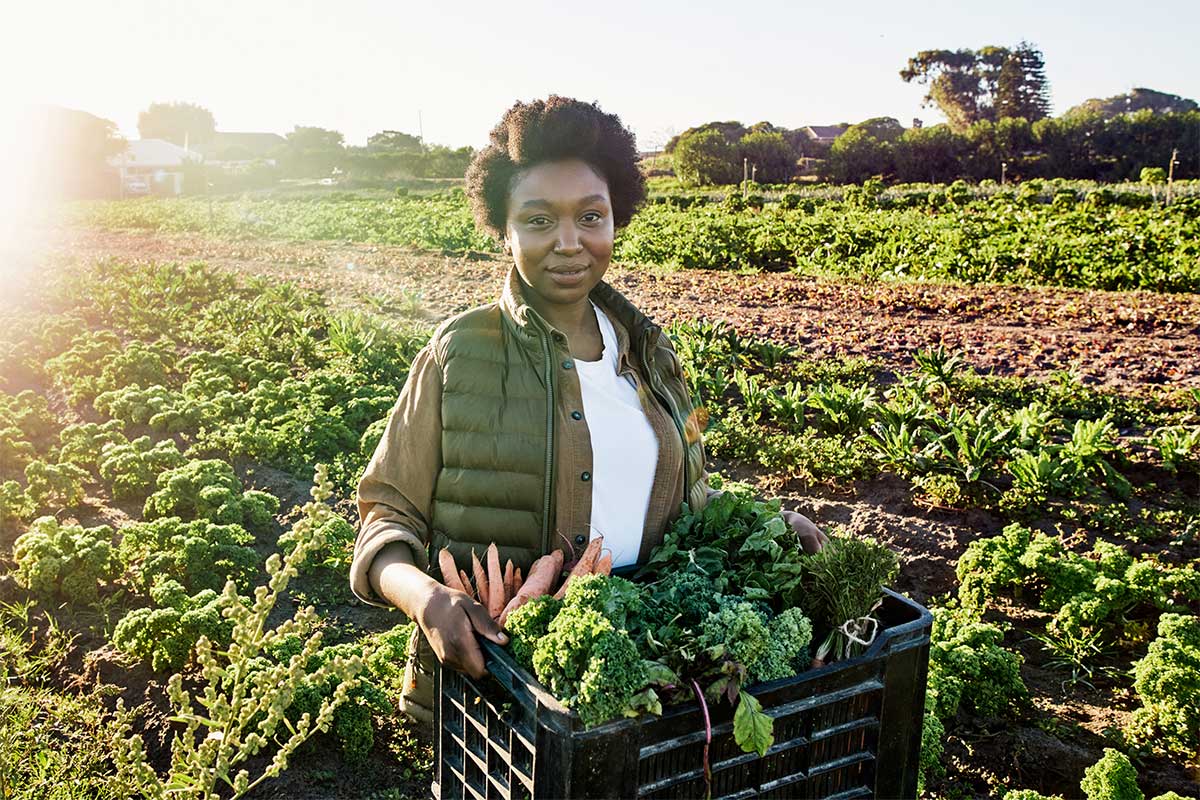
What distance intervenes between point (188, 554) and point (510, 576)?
267 cm

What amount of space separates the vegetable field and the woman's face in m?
0.74

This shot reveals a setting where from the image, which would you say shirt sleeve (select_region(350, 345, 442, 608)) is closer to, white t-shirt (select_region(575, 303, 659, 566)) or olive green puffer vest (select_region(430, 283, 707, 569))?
olive green puffer vest (select_region(430, 283, 707, 569))

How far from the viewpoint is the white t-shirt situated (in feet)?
8.29

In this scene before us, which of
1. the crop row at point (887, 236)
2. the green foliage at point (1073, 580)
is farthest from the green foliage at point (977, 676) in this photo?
the crop row at point (887, 236)

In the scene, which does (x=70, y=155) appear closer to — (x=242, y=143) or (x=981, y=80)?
(x=242, y=143)

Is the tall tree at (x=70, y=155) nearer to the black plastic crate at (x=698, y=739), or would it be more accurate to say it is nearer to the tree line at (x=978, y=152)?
the tree line at (x=978, y=152)

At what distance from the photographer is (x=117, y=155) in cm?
5803

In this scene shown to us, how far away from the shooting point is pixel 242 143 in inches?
3349

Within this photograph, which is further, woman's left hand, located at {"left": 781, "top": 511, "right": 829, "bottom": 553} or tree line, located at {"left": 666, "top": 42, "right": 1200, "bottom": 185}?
tree line, located at {"left": 666, "top": 42, "right": 1200, "bottom": 185}

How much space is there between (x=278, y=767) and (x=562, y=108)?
1.73 meters

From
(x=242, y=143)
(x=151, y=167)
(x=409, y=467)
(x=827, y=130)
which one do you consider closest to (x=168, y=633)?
(x=409, y=467)

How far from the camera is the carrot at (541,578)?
223 cm

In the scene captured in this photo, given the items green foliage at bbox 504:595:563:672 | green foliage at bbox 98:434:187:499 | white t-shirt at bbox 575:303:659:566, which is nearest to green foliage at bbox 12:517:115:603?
green foliage at bbox 98:434:187:499

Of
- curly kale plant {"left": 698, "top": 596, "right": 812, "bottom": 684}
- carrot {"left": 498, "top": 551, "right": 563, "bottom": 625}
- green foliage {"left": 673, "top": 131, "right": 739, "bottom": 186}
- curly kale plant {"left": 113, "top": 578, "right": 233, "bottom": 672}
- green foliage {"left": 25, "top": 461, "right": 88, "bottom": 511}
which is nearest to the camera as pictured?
curly kale plant {"left": 698, "top": 596, "right": 812, "bottom": 684}
